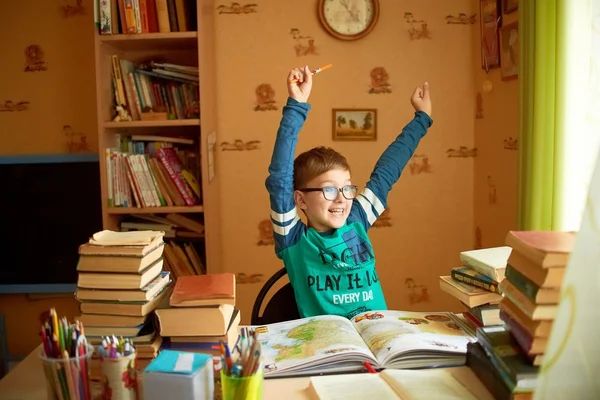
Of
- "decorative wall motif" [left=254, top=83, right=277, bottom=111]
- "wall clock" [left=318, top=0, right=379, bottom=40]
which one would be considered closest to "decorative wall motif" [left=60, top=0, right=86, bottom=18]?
"decorative wall motif" [left=254, top=83, right=277, bottom=111]

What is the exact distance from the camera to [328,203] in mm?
1871

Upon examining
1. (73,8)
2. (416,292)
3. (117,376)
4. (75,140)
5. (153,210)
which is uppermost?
(73,8)

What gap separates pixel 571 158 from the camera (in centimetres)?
182

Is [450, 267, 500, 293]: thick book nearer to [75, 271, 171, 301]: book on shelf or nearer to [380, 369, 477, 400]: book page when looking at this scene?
[380, 369, 477, 400]: book page

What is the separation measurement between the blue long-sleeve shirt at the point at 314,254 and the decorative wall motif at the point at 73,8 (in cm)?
180

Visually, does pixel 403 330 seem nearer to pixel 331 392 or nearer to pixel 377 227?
pixel 331 392

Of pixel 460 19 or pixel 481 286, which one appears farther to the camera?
pixel 460 19

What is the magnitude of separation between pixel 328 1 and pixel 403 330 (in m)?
2.05

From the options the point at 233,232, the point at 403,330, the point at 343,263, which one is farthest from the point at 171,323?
the point at 233,232

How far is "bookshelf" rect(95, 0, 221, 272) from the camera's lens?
8.93 feet

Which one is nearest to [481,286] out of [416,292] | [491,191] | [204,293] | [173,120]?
[204,293]

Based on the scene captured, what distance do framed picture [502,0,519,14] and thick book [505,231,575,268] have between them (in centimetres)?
171

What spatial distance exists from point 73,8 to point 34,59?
0.33 meters

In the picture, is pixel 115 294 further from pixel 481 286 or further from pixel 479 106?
pixel 479 106
